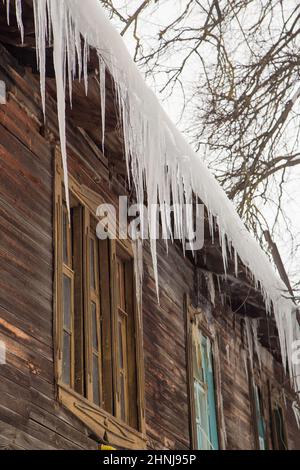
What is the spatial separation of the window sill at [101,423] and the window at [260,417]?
14.7 ft

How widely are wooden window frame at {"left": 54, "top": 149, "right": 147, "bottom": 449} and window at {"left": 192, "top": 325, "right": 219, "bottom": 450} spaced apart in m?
1.68

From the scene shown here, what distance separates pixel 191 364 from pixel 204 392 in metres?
0.65

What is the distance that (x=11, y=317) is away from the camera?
5039 mm

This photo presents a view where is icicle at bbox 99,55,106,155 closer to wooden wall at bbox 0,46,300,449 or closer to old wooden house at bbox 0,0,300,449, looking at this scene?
old wooden house at bbox 0,0,300,449

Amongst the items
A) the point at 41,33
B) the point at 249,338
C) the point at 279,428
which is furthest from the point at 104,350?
the point at 279,428

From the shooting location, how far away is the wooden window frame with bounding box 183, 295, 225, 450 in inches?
323

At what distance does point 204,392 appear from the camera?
903cm

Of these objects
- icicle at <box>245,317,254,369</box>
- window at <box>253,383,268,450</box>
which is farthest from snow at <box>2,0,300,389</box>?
window at <box>253,383,268,450</box>

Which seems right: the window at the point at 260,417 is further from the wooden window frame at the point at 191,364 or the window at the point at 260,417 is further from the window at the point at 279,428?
the wooden window frame at the point at 191,364

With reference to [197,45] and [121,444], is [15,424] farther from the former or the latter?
[197,45]

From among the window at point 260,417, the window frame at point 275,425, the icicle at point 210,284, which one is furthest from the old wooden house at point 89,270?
the window frame at point 275,425

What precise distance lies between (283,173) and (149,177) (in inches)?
92.7

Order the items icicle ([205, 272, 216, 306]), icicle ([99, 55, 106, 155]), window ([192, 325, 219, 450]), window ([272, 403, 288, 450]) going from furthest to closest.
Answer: window ([272, 403, 288, 450]) < icicle ([205, 272, 216, 306]) < window ([192, 325, 219, 450]) < icicle ([99, 55, 106, 155])

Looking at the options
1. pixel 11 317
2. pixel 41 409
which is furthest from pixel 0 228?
pixel 41 409
